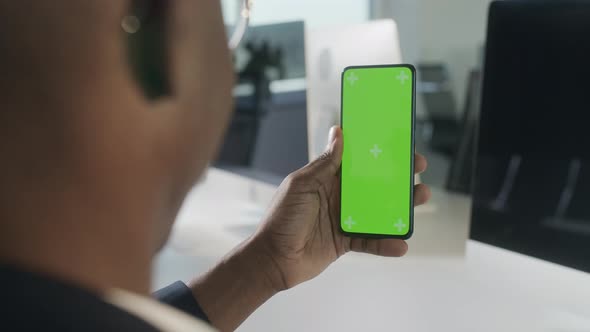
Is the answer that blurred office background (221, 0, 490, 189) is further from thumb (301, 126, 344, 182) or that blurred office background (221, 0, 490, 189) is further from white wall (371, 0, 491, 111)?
thumb (301, 126, 344, 182)

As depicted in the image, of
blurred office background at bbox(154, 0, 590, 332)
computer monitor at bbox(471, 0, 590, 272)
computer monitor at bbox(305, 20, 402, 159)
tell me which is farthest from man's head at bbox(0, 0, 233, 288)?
computer monitor at bbox(305, 20, 402, 159)

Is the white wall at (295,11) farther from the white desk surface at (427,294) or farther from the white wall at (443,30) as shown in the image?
the white desk surface at (427,294)

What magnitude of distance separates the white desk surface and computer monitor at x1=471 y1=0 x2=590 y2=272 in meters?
0.06

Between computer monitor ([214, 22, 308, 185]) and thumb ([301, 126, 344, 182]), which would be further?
computer monitor ([214, 22, 308, 185])

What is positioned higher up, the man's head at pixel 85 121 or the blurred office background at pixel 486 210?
the man's head at pixel 85 121

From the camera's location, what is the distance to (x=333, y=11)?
133 cm

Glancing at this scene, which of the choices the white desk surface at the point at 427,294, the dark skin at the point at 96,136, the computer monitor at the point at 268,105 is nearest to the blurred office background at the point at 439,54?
the computer monitor at the point at 268,105

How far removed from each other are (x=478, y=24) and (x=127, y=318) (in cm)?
147

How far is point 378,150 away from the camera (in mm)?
645

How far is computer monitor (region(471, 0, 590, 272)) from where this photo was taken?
65 cm

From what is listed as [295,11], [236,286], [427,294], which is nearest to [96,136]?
[236,286]

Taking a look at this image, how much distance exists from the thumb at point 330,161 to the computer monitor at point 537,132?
214 millimetres

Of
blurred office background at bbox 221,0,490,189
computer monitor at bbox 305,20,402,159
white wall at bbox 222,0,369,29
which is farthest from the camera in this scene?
blurred office background at bbox 221,0,490,189

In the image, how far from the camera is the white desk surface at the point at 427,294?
0.65 m
